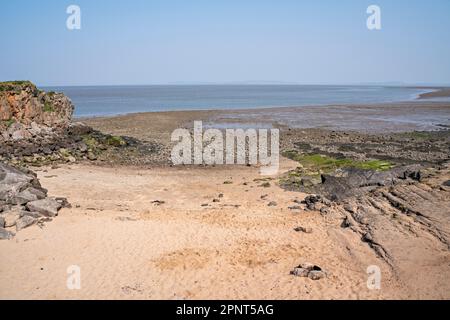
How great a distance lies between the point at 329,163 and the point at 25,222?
2074 centimetres

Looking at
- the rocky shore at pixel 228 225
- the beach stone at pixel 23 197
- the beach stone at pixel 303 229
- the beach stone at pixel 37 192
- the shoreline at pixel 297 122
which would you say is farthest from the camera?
the shoreline at pixel 297 122

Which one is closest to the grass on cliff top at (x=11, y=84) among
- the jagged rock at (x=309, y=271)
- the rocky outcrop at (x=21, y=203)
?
the rocky outcrop at (x=21, y=203)

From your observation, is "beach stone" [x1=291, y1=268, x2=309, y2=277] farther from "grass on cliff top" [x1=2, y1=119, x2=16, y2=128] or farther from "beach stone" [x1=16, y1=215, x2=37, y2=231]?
"grass on cliff top" [x1=2, y1=119, x2=16, y2=128]

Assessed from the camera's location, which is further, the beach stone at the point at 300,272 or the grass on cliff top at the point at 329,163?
the grass on cliff top at the point at 329,163

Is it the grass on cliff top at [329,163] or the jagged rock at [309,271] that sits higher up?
the grass on cliff top at [329,163]

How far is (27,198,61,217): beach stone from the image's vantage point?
1848 centimetres

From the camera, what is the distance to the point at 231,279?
13.4m

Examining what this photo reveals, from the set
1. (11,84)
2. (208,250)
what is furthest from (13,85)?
(208,250)

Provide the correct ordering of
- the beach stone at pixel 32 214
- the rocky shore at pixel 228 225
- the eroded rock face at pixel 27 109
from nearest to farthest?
the rocky shore at pixel 228 225 → the beach stone at pixel 32 214 → the eroded rock face at pixel 27 109

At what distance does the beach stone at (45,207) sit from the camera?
1848cm

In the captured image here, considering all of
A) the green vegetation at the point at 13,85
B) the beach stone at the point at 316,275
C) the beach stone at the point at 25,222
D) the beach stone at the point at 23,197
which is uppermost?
the green vegetation at the point at 13,85

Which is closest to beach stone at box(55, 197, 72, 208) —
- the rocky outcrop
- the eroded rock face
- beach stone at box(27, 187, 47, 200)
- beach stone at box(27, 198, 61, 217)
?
the rocky outcrop

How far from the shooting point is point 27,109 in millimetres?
36719

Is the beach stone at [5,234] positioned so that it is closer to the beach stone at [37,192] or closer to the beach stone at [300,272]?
the beach stone at [37,192]
